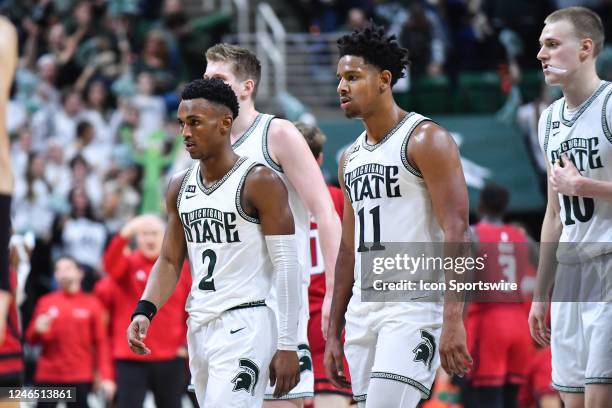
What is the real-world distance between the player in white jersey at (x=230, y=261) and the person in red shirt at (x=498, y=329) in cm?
373

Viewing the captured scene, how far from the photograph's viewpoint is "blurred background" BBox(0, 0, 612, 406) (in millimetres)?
13336

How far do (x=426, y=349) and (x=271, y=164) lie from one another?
1.59m

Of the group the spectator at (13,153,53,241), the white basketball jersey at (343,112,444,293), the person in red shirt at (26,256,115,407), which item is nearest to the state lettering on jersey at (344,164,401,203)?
the white basketball jersey at (343,112,444,293)

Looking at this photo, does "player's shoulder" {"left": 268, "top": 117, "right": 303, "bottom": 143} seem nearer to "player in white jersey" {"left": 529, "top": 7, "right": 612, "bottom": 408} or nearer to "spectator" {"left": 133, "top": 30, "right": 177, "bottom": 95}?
"player in white jersey" {"left": 529, "top": 7, "right": 612, "bottom": 408}

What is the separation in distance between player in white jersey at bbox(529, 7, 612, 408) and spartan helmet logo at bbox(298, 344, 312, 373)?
1416 mm

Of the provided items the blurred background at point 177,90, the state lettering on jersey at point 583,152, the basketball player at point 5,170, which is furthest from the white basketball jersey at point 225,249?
the blurred background at point 177,90

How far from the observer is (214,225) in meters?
5.76

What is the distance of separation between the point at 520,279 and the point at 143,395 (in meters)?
3.38

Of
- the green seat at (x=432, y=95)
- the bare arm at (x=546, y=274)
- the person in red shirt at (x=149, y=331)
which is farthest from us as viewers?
the green seat at (x=432, y=95)

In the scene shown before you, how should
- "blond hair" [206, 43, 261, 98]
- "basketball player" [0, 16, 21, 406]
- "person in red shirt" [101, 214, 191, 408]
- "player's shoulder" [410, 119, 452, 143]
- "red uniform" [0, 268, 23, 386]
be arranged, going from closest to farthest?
"basketball player" [0, 16, 21, 406] → "red uniform" [0, 268, 23, 386] → "player's shoulder" [410, 119, 452, 143] → "blond hair" [206, 43, 261, 98] → "person in red shirt" [101, 214, 191, 408]

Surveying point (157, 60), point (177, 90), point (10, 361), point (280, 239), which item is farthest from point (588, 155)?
point (157, 60)

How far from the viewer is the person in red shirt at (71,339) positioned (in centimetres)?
1023

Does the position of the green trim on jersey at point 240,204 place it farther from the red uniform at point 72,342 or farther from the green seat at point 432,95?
A: the green seat at point 432,95

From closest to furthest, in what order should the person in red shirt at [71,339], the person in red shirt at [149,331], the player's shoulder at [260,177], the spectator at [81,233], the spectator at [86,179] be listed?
1. the player's shoulder at [260,177]
2. the person in red shirt at [149,331]
3. the person in red shirt at [71,339]
4. the spectator at [81,233]
5. the spectator at [86,179]
